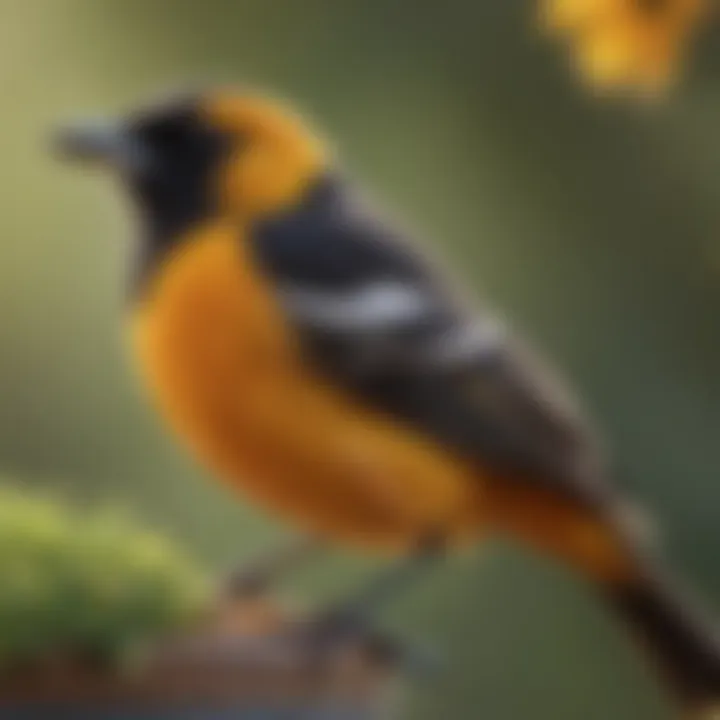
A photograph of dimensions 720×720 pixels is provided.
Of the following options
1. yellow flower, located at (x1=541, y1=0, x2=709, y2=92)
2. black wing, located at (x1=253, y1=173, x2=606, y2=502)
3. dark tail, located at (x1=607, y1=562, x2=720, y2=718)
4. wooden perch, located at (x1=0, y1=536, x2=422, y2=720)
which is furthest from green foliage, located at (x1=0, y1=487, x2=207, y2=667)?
yellow flower, located at (x1=541, y1=0, x2=709, y2=92)

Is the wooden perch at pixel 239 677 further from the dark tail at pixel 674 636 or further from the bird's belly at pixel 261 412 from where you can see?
the dark tail at pixel 674 636

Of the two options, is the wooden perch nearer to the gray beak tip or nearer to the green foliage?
the green foliage

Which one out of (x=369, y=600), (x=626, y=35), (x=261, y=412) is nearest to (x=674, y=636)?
(x=369, y=600)

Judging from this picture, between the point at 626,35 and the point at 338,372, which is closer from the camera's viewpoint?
the point at 338,372

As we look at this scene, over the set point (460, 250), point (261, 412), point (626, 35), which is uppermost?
point (626, 35)

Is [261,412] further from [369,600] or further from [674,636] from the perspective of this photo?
[674,636]

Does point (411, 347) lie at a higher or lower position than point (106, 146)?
lower

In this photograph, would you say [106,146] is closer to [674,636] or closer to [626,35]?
[626,35]

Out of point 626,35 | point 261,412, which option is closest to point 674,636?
point 261,412
